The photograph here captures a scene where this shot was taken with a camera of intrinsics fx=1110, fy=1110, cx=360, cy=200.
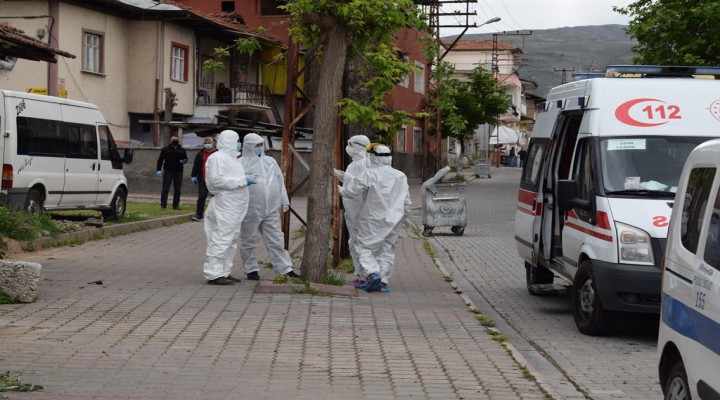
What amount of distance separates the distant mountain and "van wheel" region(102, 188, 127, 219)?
95.1 m

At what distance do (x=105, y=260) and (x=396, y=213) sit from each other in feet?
15.0

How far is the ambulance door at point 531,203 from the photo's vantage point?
12607 millimetres

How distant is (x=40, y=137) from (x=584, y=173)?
36.3ft

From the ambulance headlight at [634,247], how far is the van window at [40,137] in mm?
11549

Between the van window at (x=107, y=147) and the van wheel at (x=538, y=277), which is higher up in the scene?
the van window at (x=107, y=147)

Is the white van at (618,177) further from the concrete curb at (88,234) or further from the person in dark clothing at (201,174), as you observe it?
the person in dark clothing at (201,174)

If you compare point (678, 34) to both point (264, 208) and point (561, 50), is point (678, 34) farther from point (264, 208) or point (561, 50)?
point (561, 50)

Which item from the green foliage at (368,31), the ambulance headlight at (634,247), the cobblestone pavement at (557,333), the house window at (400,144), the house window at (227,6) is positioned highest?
the house window at (227,6)

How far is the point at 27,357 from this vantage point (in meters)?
7.78

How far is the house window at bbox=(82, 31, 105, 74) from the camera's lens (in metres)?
34.2

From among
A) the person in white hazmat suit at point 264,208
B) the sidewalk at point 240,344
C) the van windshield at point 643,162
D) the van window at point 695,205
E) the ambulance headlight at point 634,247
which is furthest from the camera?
the person in white hazmat suit at point 264,208

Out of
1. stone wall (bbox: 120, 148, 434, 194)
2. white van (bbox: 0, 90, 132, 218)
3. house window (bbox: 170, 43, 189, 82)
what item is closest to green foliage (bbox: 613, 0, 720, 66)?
stone wall (bbox: 120, 148, 434, 194)

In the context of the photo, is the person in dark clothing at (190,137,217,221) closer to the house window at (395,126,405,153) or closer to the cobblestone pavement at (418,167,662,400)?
the cobblestone pavement at (418,167,662,400)

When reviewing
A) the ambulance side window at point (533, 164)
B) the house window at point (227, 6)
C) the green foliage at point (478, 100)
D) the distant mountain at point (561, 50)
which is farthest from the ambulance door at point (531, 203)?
the distant mountain at point (561, 50)
